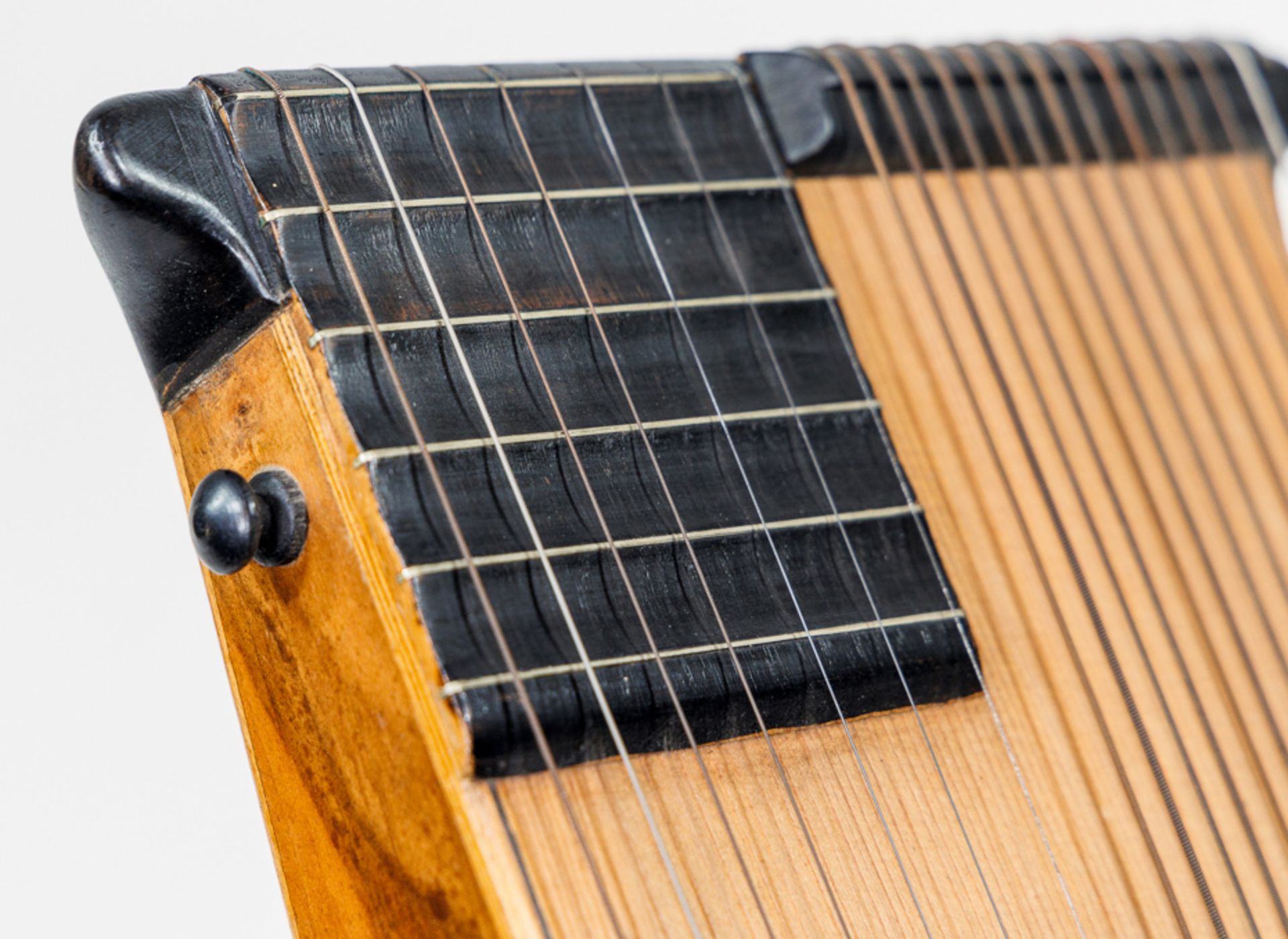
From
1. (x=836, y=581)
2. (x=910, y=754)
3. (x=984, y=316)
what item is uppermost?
(x=984, y=316)

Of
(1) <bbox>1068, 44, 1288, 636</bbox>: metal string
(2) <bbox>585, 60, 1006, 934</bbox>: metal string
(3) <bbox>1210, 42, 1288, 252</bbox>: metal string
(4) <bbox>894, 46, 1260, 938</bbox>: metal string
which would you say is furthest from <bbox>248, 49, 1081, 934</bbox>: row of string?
(3) <bbox>1210, 42, 1288, 252</bbox>: metal string

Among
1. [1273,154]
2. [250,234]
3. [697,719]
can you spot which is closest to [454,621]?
[697,719]

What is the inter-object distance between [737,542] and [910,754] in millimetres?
166

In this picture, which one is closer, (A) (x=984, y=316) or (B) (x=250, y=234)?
(B) (x=250, y=234)

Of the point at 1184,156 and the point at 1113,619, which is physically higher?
the point at 1184,156

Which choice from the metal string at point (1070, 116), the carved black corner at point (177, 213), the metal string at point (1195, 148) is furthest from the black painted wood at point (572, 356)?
the metal string at point (1195, 148)

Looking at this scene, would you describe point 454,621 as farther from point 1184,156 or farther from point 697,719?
point 1184,156

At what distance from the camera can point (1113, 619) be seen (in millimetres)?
1050

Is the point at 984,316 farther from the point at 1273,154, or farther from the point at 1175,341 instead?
the point at 1273,154

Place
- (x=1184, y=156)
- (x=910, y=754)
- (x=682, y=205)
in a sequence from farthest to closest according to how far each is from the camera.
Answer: (x=1184, y=156), (x=682, y=205), (x=910, y=754)

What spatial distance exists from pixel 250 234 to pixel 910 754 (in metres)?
0.50

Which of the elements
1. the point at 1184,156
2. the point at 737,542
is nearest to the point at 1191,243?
the point at 1184,156

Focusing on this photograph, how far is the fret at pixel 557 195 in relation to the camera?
3.08 ft

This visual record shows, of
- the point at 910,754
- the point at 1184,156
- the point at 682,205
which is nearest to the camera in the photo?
the point at 910,754
